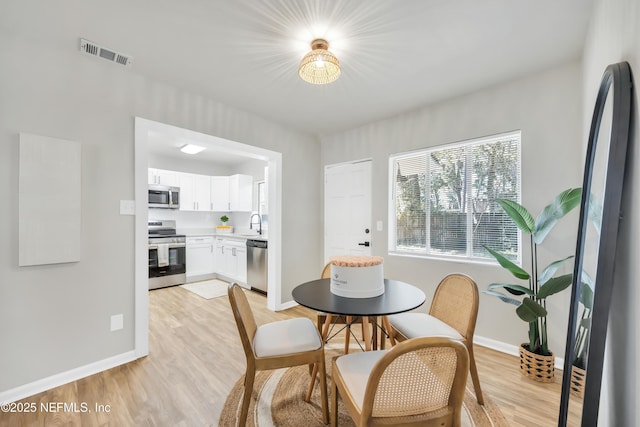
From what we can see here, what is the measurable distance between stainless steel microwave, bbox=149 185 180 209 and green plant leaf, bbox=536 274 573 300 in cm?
551

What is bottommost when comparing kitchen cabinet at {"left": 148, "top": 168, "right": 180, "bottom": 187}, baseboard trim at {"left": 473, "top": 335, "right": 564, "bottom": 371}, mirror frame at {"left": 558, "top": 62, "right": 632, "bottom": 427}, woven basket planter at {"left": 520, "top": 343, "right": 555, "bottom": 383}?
baseboard trim at {"left": 473, "top": 335, "right": 564, "bottom": 371}

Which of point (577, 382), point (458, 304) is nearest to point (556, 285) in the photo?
point (458, 304)

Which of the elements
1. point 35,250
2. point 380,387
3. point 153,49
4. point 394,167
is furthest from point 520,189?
point 35,250

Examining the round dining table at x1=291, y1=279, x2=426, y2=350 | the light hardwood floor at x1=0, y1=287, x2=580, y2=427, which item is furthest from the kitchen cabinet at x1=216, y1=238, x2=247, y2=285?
the round dining table at x1=291, y1=279, x2=426, y2=350

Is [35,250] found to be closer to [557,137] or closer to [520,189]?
[520,189]

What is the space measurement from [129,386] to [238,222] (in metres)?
4.28

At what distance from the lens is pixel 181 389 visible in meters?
1.96

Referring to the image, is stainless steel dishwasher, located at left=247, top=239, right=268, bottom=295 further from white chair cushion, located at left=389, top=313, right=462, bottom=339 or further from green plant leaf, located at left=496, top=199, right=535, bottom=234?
green plant leaf, located at left=496, top=199, right=535, bottom=234

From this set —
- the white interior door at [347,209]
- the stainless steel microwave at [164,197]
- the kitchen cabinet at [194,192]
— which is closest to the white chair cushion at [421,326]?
the white interior door at [347,209]

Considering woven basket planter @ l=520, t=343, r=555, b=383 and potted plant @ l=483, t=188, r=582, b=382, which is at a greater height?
potted plant @ l=483, t=188, r=582, b=382

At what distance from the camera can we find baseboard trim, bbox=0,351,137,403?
6.05ft

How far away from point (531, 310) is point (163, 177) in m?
5.67

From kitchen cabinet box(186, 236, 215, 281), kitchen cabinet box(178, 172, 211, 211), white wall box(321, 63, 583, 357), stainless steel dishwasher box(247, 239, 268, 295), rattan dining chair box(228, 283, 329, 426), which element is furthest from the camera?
kitchen cabinet box(178, 172, 211, 211)

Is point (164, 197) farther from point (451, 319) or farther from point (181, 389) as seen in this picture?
point (451, 319)
